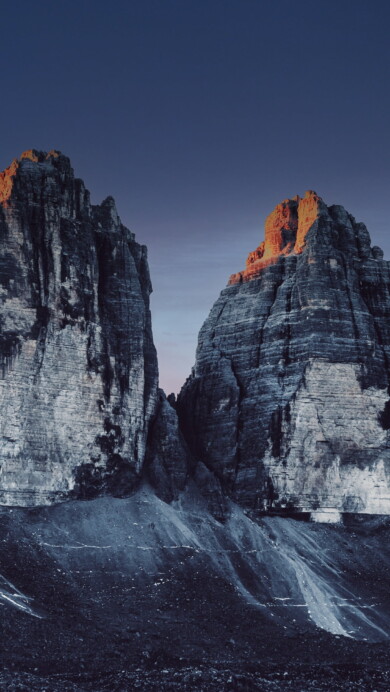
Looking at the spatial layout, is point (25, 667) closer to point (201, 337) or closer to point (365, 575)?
point (365, 575)

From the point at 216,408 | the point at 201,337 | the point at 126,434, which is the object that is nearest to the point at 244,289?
the point at 201,337

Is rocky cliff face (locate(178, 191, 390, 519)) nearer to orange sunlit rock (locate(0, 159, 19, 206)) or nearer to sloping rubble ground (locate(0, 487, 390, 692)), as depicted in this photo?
sloping rubble ground (locate(0, 487, 390, 692))

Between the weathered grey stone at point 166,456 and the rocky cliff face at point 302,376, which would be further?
the rocky cliff face at point 302,376

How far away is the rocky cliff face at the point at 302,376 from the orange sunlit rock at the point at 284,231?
0.41ft

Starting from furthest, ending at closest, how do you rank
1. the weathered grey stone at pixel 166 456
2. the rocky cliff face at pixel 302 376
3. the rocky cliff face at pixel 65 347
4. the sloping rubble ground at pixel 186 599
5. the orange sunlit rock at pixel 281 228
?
1. the orange sunlit rock at pixel 281 228
2. the rocky cliff face at pixel 302 376
3. the weathered grey stone at pixel 166 456
4. the rocky cliff face at pixel 65 347
5. the sloping rubble ground at pixel 186 599

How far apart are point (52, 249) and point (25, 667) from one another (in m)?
35.6

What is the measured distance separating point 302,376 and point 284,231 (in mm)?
16337

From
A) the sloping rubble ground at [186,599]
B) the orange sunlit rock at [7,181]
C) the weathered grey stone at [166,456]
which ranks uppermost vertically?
the orange sunlit rock at [7,181]

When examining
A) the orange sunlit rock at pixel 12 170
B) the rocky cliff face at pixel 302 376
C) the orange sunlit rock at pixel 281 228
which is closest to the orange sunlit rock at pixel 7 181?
the orange sunlit rock at pixel 12 170

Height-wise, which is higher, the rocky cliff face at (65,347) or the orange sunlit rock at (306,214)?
the orange sunlit rock at (306,214)

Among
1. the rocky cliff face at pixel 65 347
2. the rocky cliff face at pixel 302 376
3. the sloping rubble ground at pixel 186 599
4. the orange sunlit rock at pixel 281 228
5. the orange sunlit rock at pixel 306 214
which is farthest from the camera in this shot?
the orange sunlit rock at pixel 281 228

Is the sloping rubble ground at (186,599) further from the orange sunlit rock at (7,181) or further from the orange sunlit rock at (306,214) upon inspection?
the orange sunlit rock at (306,214)

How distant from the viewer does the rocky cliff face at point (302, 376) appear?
9631cm

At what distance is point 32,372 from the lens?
86562 millimetres
